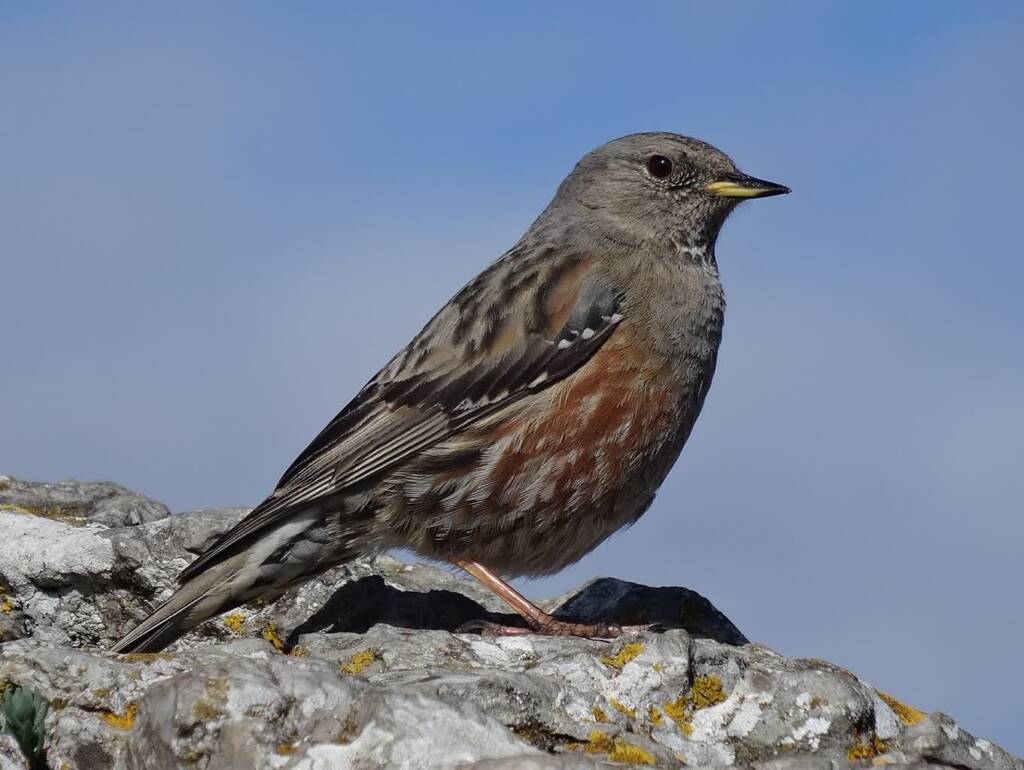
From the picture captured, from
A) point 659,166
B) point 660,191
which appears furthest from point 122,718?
point 659,166

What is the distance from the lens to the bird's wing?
7660 mm

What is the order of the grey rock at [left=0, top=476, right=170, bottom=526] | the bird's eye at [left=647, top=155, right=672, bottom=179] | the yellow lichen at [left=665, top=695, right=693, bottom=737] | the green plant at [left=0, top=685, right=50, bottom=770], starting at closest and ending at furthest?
A: 1. the green plant at [left=0, top=685, right=50, bottom=770]
2. the yellow lichen at [left=665, top=695, right=693, bottom=737]
3. the grey rock at [left=0, top=476, right=170, bottom=526]
4. the bird's eye at [left=647, top=155, right=672, bottom=179]

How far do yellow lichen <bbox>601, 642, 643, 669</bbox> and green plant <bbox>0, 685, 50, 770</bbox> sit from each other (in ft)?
7.20

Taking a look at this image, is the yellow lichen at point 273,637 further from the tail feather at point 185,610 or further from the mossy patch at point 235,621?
the tail feather at point 185,610

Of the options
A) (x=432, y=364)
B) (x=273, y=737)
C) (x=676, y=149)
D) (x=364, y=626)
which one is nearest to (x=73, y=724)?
(x=273, y=737)

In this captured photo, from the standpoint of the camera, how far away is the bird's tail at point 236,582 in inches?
271

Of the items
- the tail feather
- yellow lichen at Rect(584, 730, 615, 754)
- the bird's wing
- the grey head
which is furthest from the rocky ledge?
the grey head

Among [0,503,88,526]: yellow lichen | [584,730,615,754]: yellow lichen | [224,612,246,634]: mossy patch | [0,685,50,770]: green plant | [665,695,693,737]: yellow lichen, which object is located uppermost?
[665,695,693,737]: yellow lichen

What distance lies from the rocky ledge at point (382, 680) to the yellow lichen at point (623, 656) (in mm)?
11

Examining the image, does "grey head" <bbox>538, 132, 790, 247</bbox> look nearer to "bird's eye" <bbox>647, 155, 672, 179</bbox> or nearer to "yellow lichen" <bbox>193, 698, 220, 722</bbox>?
"bird's eye" <bbox>647, 155, 672, 179</bbox>

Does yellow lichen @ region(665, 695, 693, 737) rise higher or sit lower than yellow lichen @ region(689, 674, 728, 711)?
lower

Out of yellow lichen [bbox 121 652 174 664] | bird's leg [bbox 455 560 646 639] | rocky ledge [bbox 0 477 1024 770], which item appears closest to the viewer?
rocky ledge [bbox 0 477 1024 770]

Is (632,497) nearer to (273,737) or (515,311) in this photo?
(515,311)

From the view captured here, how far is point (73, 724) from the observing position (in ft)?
15.6
